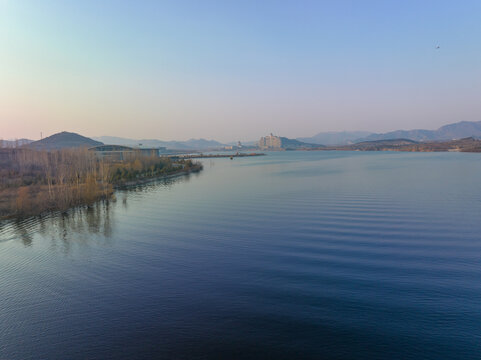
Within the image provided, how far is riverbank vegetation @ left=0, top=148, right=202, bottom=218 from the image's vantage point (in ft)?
48.2

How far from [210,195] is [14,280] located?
1283 cm

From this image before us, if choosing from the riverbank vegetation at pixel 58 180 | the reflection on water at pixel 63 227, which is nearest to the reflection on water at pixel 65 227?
the reflection on water at pixel 63 227

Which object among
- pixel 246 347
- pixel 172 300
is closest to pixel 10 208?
pixel 172 300

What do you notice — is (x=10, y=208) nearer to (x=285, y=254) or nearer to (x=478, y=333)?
(x=285, y=254)

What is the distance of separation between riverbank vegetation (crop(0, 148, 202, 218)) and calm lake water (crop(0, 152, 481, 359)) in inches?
116

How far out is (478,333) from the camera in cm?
439

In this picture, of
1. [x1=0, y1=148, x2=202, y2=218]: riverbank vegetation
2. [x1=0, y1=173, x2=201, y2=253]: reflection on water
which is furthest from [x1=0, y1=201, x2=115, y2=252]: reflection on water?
[x1=0, y1=148, x2=202, y2=218]: riverbank vegetation

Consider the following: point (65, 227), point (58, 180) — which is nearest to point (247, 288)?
point (65, 227)

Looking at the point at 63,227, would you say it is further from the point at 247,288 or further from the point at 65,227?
the point at 247,288

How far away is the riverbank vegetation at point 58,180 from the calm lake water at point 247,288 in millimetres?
2944

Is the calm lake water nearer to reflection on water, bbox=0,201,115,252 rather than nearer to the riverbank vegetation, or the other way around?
reflection on water, bbox=0,201,115,252

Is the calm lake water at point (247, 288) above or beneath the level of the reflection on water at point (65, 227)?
beneath

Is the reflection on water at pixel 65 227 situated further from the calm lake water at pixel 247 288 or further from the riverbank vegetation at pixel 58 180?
the riverbank vegetation at pixel 58 180

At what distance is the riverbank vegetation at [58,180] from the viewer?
14703mm
